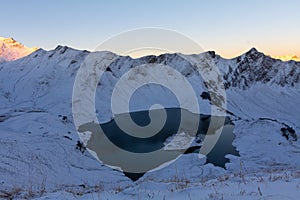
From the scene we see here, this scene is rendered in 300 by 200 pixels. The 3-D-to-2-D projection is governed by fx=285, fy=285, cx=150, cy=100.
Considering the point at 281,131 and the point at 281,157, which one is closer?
the point at 281,157

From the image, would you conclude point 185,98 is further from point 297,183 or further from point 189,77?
point 297,183

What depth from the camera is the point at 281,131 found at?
7156cm

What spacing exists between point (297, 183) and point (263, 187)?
1.03 m

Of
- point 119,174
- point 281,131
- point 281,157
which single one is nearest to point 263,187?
point 119,174

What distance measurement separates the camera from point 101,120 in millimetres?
101062

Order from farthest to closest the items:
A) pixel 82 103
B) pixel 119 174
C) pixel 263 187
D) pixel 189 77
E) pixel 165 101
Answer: pixel 189 77 → pixel 165 101 → pixel 82 103 → pixel 119 174 → pixel 263 187

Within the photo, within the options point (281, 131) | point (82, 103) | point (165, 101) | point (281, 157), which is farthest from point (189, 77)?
point (281, 157)

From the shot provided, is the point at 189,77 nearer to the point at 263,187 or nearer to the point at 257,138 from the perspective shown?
the point at 257,138

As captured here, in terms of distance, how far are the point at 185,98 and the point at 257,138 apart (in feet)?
327

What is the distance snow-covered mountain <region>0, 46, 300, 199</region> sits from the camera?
74.4 ft

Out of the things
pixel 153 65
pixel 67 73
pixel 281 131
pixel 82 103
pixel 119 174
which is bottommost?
pixel 119 174

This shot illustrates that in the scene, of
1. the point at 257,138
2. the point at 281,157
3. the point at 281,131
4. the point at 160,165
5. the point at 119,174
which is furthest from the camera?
the point at 281,131

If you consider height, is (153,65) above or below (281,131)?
above

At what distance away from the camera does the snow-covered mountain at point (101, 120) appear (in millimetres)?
22692
